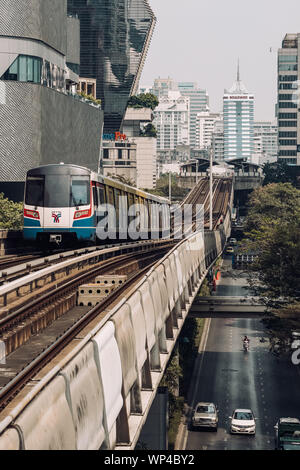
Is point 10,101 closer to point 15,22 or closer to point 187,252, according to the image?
point 15,22

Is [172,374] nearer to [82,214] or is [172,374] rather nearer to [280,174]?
[82,214]

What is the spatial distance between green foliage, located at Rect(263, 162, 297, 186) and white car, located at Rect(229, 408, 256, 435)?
135m

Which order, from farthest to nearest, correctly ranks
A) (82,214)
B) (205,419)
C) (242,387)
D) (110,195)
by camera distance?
(242,387) < (205,419) < (110,195) < (82,214)

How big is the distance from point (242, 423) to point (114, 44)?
150384mm

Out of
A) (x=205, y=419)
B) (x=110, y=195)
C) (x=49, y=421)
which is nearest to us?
(x=49, y=421)

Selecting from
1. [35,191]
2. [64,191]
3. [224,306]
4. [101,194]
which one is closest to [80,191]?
[64,191]

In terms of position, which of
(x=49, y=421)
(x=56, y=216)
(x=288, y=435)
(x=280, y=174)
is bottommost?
(x=288, y=435)

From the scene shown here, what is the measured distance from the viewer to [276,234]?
55781 mm

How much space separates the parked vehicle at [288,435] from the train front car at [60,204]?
586 inches

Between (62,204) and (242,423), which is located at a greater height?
(62,204)

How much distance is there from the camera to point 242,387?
62.0m

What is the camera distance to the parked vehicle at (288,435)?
138 feet

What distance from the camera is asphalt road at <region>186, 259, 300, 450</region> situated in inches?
1901

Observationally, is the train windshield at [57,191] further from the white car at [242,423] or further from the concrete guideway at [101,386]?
the white car at [242,423]
